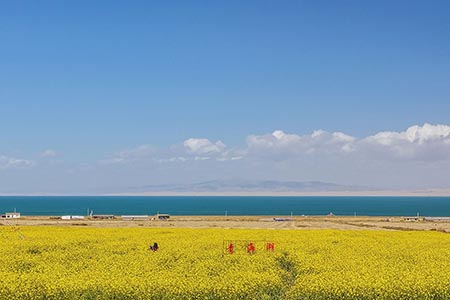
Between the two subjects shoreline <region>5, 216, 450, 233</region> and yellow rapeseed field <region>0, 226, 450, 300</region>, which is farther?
shoreline <region>5, 216, 450, 233</region>

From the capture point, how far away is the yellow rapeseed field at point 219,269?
25.9 m

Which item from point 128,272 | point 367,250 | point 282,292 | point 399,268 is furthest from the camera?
point 367,250

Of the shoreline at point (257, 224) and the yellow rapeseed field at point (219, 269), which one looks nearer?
the yellow rapeseed field at point (219, 269)

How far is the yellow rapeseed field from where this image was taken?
25922mm

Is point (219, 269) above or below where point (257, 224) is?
below

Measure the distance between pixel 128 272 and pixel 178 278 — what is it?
3.57 meters

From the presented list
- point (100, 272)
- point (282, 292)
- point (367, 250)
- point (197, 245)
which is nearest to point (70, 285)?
point (100, 272)

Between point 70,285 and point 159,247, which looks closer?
point 70,285

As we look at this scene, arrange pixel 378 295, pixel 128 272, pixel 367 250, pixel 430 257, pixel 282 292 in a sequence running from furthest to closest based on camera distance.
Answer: pixel 367 250, pixel 430 257, pixel 128 272, pixel 282 292, pixel 378 295

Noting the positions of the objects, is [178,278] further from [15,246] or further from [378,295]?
[15,246]

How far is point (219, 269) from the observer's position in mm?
32688

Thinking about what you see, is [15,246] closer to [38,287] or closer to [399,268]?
[38,287]

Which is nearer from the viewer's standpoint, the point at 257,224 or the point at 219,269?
the point at 219,269

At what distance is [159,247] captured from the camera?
42531 millimetres
